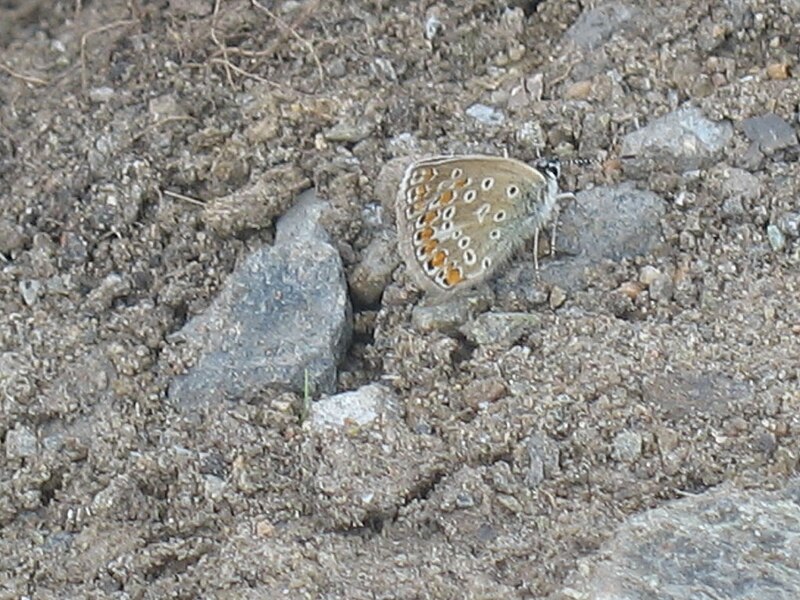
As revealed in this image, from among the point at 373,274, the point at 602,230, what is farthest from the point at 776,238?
the point at 373,274

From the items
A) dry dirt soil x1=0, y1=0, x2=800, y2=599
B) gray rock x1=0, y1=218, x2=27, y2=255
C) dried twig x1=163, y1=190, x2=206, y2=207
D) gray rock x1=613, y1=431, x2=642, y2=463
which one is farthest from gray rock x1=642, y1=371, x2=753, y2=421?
gray rock x1=0, y1=218, x2=27, y2=255

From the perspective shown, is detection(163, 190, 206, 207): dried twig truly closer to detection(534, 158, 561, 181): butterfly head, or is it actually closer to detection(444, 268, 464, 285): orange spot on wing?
detection(444, 268, 464, 285): orange spot on wing

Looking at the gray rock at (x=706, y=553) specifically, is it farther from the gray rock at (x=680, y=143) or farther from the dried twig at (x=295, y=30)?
the dried twig at (x=295, y=30)

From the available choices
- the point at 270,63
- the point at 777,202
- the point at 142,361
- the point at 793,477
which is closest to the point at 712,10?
the point at 777,202

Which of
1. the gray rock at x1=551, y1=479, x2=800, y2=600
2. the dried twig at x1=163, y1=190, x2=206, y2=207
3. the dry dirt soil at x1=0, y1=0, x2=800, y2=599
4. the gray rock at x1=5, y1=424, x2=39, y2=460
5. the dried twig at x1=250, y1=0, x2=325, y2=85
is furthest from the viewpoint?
the dried twig at x1=250, y1=0, x2=325, y2=85

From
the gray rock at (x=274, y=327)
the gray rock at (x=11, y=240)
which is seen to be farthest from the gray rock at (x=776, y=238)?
the gray rock at (x=11, y=240)

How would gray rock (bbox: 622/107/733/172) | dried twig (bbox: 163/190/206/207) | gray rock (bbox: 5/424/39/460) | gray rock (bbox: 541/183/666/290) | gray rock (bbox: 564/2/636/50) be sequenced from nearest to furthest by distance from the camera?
gray rock (bbox: 5/424/39/460) → gray rock (bbox: 541/183/666/290) → gray rock (bbox: 622/107/733/172) → dried twig (bbox: 163/190/206/207) → gray rock (bbox: 564/2/636/50)

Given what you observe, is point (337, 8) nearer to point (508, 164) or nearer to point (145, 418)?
point (508, 164)

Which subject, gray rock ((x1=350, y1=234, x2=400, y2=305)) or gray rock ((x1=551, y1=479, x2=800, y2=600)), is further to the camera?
gray rock ((x1=350, y1=234, x2=400, y2=305))
